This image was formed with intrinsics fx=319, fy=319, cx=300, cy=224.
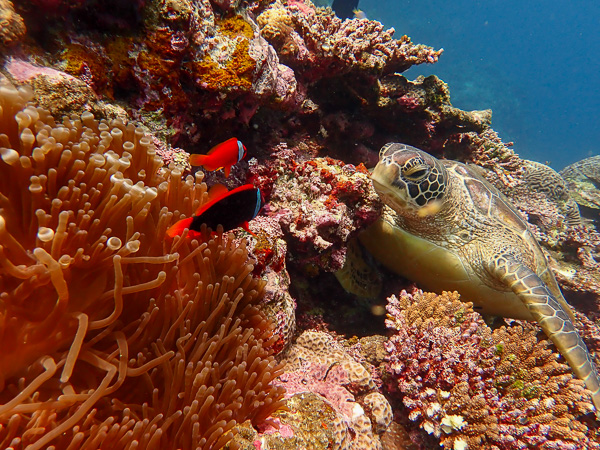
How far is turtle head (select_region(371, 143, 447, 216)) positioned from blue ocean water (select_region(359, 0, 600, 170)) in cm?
4862

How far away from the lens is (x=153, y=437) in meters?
1.24

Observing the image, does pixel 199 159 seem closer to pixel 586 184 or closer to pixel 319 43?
pixel 319 43

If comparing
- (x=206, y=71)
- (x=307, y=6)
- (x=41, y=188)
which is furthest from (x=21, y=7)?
(x=307, y=6)

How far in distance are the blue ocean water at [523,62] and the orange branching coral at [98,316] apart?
2043 inches

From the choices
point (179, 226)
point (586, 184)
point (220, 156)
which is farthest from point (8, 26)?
point (586, 184)

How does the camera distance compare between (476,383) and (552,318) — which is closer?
(476,383)

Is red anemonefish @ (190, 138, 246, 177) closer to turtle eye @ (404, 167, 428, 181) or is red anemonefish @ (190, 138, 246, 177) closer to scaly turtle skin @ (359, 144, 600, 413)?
scaly turtle skin @ (359, 144, 600, 413)

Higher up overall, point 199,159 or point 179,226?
point 199,159

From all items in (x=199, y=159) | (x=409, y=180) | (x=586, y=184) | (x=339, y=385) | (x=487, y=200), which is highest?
(x=586, y=184)

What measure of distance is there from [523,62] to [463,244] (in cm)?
11597

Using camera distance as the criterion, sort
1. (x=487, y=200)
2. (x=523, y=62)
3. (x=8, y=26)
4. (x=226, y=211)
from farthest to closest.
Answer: (x=523, y=62) < (x=487, y=200) < (x=8, y=26) < (x=226, y=211)

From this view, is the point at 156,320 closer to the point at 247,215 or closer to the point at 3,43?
the point at 247,215

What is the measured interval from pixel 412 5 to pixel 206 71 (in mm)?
100212

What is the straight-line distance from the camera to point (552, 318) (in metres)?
3.66
